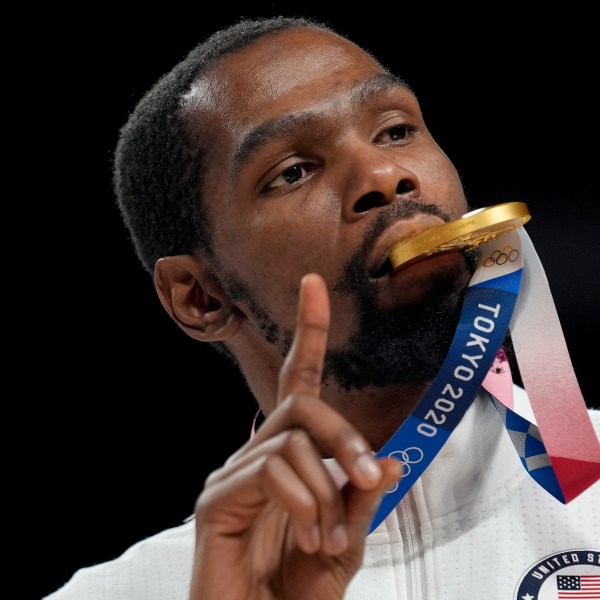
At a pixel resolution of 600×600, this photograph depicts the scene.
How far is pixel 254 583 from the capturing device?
1.45 metres

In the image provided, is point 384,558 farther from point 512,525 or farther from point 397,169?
point 397,169

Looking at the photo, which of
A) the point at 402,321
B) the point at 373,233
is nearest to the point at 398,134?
the point at 373,233

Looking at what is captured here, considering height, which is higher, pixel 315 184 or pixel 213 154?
pixel 213 154

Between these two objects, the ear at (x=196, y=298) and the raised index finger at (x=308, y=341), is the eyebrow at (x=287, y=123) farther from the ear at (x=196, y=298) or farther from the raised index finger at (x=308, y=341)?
the raised index finger at (x=308, y=341)

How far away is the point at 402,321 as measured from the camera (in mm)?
1873

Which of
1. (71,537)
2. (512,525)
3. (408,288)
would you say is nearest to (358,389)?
(408,288)

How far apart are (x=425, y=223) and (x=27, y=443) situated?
1.74 meters

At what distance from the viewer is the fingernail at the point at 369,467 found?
1.16 m

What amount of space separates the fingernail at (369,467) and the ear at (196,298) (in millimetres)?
1040

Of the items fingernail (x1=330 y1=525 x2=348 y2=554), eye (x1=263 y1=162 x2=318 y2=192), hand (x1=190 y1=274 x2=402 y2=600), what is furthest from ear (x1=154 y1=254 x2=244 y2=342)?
Answer: fingernail (x1=330 y1=525 x2=348 y2=554)

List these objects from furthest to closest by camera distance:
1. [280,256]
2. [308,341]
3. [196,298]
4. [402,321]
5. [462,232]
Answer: [196,298], [280,256], [402,321], [462,232], [308,341]

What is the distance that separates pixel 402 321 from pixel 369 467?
0.73 meters

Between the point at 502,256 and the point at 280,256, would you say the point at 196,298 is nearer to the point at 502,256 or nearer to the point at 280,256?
the point at 280,256

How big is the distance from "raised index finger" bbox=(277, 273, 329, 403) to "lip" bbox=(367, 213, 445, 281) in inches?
21.5
